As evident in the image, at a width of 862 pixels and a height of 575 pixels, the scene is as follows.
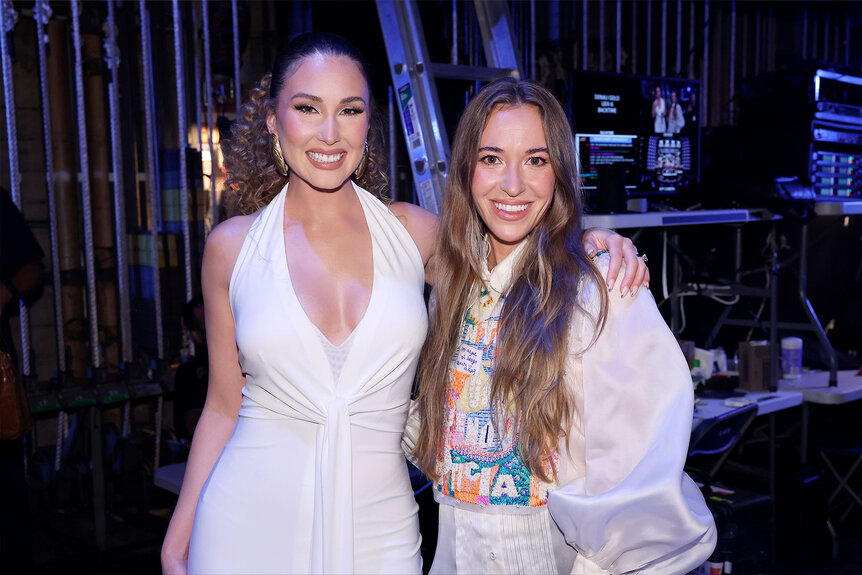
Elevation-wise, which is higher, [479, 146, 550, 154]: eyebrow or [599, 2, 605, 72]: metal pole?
[599, 2, 605, 72]: metal pole

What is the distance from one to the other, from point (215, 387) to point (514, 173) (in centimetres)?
76

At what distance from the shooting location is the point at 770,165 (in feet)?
15.2

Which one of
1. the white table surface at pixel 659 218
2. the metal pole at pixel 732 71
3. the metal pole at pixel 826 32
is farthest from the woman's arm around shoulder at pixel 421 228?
the metal pole at pixel 826 32

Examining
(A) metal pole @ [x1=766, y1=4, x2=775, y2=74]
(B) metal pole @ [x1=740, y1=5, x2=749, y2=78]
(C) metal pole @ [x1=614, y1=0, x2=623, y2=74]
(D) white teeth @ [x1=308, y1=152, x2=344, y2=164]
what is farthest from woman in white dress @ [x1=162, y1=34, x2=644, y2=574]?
(A) metal pole @ [x1=766, y1=4, x2=775, y2=74]

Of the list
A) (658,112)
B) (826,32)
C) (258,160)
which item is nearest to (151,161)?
(658,112)

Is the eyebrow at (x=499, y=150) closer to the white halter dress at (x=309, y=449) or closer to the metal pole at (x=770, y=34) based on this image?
the white halter dress at (x=309, y=449)

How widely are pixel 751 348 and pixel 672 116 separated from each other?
127cm

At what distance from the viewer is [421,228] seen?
1843mm


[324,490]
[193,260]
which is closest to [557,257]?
[324,490]

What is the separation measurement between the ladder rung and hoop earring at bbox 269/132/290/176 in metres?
1.32

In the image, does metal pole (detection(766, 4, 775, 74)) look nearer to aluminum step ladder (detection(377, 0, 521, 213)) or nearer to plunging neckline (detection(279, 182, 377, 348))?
aluminum step ladder (detection(377, 0, 521, 213))

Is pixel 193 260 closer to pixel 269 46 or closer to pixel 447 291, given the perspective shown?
pixel 269 46

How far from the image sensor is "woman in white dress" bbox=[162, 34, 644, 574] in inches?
61.2

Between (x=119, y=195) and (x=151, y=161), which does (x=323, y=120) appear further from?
(x=119, y=195)
